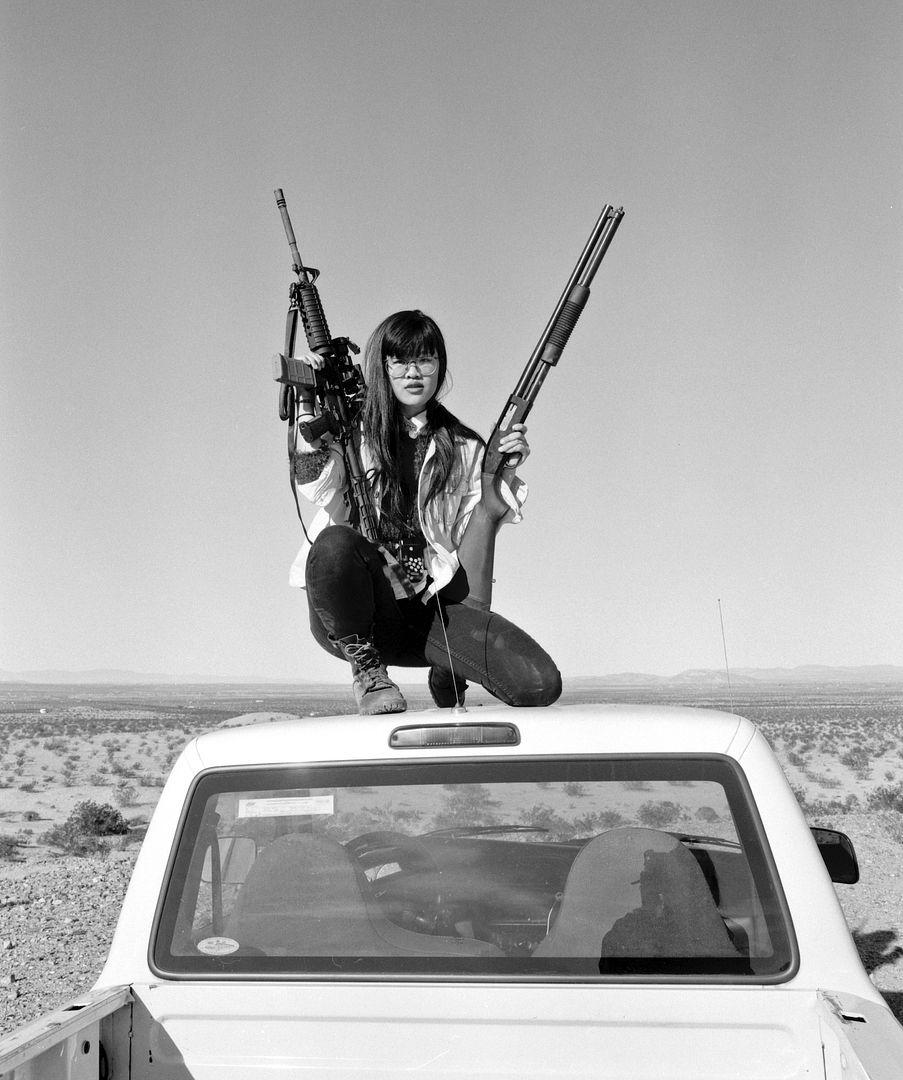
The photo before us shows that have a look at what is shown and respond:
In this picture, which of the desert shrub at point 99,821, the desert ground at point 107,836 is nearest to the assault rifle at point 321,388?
the desert ground at point 107,836

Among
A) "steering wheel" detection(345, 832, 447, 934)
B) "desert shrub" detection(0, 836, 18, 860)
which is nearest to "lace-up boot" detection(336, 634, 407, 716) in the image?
"steering wheel" detection(345, 832, 447, 934)

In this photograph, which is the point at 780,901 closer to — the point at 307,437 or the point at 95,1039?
the point at 95,1039

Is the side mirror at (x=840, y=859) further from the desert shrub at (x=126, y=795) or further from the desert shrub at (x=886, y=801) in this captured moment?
the desert shrub at (x=126, y=795)

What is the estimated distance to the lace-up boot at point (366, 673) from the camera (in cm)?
325

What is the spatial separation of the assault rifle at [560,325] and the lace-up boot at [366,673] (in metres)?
0.93

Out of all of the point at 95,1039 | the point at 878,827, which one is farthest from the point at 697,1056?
the point at 878,827

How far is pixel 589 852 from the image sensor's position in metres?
2.55

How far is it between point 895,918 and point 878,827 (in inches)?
161

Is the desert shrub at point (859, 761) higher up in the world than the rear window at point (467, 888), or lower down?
lower down

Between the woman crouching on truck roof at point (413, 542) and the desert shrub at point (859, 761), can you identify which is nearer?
the woman crouching on truck roof at point (413, 542)

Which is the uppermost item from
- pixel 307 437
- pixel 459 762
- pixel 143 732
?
pixel 307 437

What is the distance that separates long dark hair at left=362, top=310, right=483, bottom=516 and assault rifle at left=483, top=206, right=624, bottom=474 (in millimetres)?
168

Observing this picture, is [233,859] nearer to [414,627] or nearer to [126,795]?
[414,627]

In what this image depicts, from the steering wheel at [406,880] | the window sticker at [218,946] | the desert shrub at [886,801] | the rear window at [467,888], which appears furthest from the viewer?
the desert shrub at [886,801]
